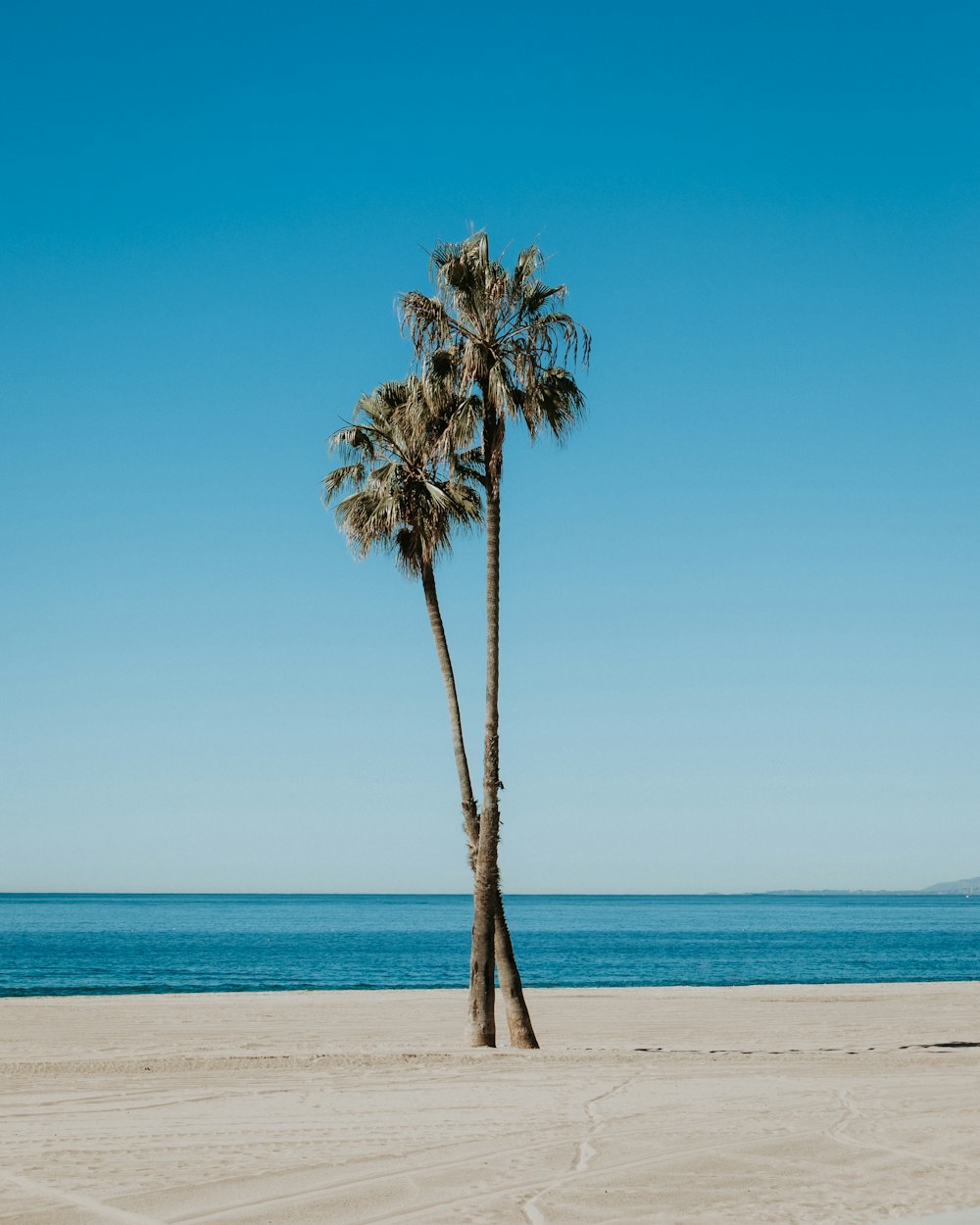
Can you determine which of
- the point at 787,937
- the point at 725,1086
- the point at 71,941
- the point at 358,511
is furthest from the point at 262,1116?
the point at 787,937

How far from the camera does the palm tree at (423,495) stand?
16.9 metres

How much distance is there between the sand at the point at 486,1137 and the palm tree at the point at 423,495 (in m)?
2.93

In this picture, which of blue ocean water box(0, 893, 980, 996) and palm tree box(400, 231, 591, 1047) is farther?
blue ocean water box(0, 893, 980, 996)

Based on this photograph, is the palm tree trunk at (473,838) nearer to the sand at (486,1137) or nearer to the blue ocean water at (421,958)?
the sand at (486,1137)

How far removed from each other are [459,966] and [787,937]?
40.5m

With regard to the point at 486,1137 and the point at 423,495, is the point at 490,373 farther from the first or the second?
the point at 486,1137

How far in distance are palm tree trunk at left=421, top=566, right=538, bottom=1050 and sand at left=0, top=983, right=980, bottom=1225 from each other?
46.6 inches

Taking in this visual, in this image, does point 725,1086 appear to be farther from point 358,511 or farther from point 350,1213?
point 358,511

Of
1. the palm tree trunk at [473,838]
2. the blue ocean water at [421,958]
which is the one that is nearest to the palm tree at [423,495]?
the palm tree trunk at [473,838]

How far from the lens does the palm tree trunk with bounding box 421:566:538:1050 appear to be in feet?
54.7

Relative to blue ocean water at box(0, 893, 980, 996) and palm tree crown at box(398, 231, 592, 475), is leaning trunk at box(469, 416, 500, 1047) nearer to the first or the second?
palm tree crown at box(398, 231, 592, 475)

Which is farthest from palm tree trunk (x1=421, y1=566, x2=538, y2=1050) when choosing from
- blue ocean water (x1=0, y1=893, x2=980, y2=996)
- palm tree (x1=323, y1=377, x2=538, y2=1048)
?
blue ocean water (x1=0, y1=893, x2=980, y2=996)

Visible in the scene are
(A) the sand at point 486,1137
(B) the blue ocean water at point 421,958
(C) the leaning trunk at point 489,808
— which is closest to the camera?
(A) the sand at point 486,1137

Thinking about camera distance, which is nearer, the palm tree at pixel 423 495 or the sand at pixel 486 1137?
the sand at pixel 486 1137
